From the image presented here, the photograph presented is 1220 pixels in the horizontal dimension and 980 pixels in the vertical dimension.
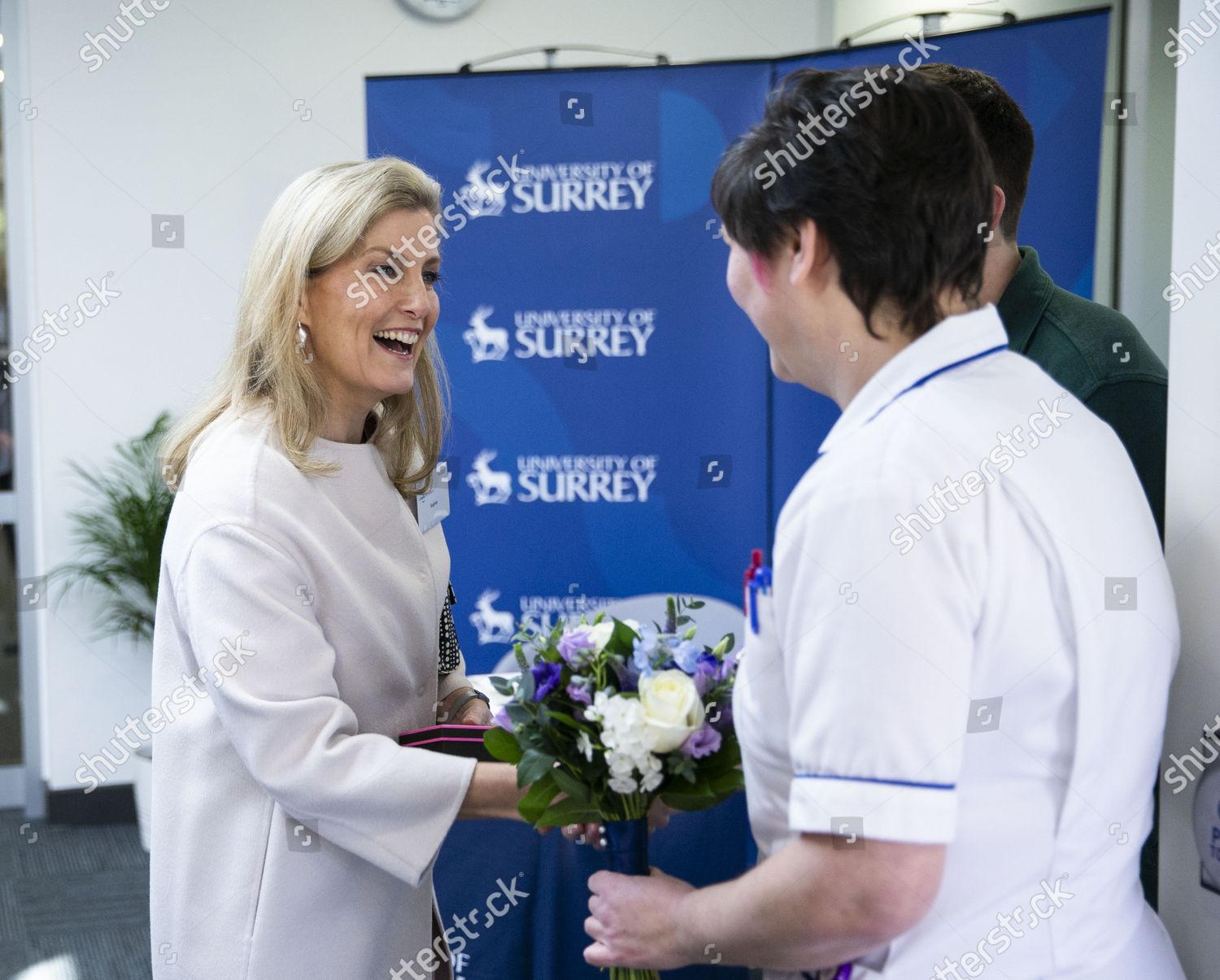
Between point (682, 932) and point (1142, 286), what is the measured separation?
2962 millimetres

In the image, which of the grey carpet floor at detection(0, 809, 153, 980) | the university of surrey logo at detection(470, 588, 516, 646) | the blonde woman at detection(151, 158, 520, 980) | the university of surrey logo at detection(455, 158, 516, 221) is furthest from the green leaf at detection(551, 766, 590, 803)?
the grey carpet floor at detection(0, 809, 153, 980)

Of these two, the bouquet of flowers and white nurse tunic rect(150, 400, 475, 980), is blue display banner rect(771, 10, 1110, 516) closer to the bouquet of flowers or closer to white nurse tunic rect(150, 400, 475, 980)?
white nurse tunic rect(150, 400, 475, 980)

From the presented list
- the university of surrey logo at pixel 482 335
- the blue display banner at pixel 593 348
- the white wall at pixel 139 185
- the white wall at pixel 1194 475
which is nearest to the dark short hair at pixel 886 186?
the white wall at pixel 1194 475

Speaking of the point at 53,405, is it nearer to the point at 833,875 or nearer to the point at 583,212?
the point at 583,212

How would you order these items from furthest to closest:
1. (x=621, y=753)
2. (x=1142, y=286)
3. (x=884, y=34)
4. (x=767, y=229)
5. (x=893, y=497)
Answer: (x=884, y=34) → (x=1142, y=286) → (x=621, y=753) → (x=767, y=229) → (x=893, y=497)

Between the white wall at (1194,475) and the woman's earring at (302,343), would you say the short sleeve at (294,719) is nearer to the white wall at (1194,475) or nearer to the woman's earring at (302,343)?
the woman's earring at (302,343)

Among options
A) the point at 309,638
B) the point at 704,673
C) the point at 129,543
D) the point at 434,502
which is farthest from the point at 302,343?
the point at 129,543

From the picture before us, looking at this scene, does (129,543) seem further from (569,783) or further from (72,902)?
(569,783)

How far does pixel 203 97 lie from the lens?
460cm

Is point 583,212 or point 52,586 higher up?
point 583,212

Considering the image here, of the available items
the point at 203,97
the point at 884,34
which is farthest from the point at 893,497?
the point at 203,97

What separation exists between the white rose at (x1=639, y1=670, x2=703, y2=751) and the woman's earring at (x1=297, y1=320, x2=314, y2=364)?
747mm

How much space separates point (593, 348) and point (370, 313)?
196cm

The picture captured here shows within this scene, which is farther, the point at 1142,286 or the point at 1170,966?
the point at 1142,286
